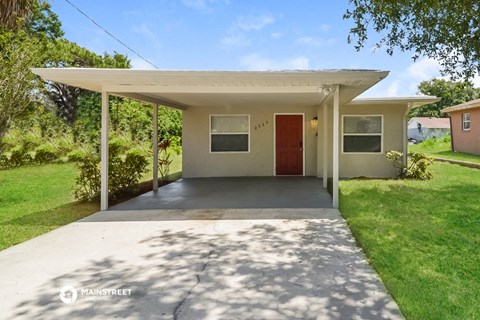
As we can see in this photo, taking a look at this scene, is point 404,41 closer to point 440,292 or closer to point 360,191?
point 360,191

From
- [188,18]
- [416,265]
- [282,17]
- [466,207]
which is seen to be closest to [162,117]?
[188,18]

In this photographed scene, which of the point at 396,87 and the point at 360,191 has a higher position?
the point at 396,87

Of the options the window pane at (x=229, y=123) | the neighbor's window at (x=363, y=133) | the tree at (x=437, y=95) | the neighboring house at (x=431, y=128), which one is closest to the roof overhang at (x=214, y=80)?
the neighbor's window at (x=363, y=133)

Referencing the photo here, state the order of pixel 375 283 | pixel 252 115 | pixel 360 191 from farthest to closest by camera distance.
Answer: pixel 252 115 < pixel 360 191 < pixel 375 283

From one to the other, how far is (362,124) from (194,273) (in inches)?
345

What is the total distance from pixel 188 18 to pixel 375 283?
53.0ft

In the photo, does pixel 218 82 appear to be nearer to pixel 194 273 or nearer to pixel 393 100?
pixel 194 273

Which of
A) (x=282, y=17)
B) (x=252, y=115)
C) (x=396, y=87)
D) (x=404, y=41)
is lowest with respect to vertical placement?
(x=252, y=115)

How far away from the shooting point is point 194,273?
3.53 metres

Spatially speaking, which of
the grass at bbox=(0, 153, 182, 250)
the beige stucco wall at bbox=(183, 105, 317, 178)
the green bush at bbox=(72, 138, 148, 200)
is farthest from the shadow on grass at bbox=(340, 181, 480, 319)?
the green bush at bbox=(72, 138, 148, 200)

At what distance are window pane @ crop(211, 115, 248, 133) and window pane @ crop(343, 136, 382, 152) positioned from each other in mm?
3195

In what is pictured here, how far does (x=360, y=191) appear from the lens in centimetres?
823

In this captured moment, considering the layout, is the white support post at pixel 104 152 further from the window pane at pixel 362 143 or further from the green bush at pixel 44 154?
the green bush at pixel 44 154

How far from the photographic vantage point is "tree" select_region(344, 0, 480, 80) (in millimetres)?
6859
